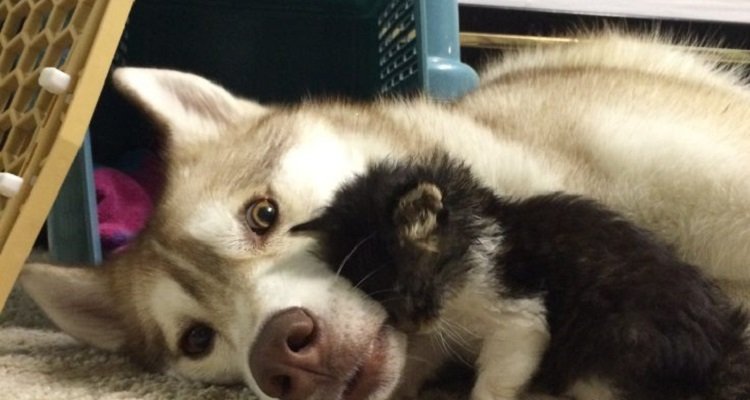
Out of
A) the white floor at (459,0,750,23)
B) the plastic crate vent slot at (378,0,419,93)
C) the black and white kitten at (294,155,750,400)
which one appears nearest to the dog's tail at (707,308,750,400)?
the black and white kitten at (294,155,750,400)

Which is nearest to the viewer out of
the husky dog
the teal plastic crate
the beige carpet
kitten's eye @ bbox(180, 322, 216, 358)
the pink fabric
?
the husky dog

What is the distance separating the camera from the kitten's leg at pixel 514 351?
→ 42.1 inches

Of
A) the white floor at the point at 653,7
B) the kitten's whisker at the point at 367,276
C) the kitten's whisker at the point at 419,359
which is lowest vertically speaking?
the kitten's whisker at the point at 419,359

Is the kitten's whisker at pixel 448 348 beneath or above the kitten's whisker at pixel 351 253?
beneath

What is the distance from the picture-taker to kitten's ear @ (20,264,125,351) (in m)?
1.65

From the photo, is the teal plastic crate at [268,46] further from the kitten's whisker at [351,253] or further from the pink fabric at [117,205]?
the kitten's whisker at [351,253]

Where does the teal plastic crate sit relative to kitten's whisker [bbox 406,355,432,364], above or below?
above

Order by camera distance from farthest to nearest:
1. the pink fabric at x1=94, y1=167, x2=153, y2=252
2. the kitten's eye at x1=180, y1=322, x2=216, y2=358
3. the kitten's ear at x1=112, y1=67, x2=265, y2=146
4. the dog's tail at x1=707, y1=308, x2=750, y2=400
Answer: the pink fabric at x1=94, y1=167, x2=153, y2=252, the kitten's ear at x1=112, y1=67, x2=265, y2=146, the kitten's eye at x1=180, y1=322, x2=216, y2=358, the dog's tail at x1=707, y1=308, x2=750, y2=400

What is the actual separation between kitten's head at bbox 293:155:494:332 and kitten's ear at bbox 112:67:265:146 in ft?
1.94

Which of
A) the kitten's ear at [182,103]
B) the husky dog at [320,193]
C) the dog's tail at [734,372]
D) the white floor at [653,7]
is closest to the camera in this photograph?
the dog's tail at [734,372]

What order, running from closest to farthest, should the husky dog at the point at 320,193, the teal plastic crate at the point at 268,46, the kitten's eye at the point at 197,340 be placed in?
the husky dog at the point at 320,193 → the kitten's eye at the point at 197,340 → the teal plastic crate at the point at 268,46

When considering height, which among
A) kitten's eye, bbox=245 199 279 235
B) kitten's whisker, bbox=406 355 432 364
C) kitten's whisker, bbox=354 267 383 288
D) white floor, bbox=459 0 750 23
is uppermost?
kitten's whisker, bbox=354 267 383 288

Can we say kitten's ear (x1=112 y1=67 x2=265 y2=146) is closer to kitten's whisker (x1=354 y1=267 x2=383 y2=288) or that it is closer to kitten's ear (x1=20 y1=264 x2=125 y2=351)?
kitten's ear (x1=20 y1=264 x2=125 y2=351)

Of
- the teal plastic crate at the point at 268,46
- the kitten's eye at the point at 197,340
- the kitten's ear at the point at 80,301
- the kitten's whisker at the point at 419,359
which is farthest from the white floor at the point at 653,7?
the kitten's whisker at the point at 419,359
